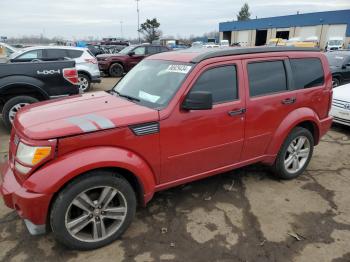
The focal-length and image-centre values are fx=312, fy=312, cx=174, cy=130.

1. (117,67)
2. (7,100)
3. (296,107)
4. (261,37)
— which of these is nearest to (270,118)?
(296,107)

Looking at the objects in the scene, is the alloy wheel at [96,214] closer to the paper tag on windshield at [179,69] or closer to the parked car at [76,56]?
the paper tag on windshield at [179,69]

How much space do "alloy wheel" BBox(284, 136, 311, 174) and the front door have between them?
3.43 ft

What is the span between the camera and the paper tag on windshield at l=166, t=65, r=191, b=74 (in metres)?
3.42

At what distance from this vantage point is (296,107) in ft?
13.9

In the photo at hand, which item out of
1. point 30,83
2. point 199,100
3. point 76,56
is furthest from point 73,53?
point 199,100

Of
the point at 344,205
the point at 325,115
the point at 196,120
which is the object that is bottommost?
the point at 344,205

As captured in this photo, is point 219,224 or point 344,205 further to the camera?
point 344,205

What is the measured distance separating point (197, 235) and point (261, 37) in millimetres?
62143

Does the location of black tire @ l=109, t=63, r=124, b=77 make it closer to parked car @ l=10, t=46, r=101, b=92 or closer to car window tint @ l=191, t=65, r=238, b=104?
parked car @ l=10, t=46, r=101, b=92

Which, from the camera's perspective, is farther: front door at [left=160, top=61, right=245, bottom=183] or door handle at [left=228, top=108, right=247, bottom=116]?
door handle at [left=228, top=108, right=247, bottom=116]

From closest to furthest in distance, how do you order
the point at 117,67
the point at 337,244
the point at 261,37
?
the point at 337,244 → the point at 117,67 → the point at 261,37

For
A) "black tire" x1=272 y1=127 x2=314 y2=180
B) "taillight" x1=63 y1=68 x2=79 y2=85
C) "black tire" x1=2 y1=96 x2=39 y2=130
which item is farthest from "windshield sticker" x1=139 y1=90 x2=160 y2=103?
"black tire" x1=2 y1=96 x2=39 y2=130

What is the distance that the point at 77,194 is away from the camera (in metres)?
2.77

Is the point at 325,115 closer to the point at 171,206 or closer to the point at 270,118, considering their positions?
the point at 270,118
